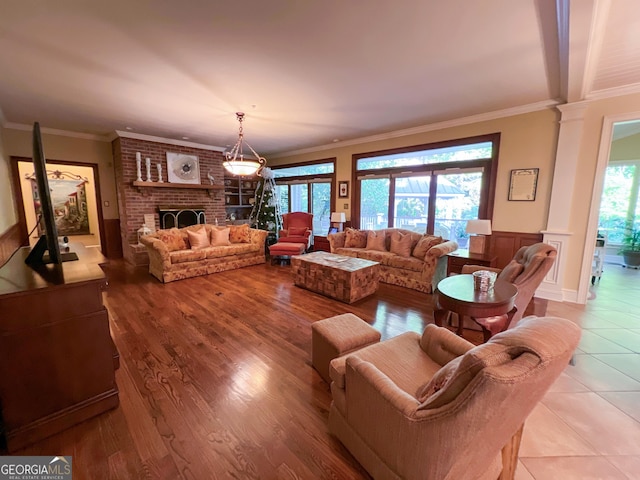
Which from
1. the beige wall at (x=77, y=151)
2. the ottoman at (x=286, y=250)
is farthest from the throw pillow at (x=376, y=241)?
the beige wall at (x=77, y=151)

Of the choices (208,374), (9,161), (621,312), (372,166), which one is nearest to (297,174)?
(372,166)

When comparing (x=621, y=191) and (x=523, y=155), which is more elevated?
(x=523, y=155)

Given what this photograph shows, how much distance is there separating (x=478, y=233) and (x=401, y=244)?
117 cm

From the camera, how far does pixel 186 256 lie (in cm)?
457

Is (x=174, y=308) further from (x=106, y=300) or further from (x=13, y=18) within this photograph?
(x=13, y=18)

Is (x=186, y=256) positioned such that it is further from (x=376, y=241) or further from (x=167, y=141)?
(x=376, y=241)

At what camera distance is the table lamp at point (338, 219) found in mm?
5906

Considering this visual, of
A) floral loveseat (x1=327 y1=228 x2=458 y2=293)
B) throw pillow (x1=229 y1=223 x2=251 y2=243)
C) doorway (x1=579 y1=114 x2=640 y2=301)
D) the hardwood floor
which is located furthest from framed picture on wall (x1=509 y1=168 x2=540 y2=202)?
throw pillow (x1=229 y1=223 x2=251 y2=243)

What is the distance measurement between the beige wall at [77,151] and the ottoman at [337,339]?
6.39m

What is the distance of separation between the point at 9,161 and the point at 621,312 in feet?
32.3

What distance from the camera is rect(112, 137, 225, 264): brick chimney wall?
5516 millimetres

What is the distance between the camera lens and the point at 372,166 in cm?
589

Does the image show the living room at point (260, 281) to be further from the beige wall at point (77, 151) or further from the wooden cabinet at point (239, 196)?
the wooden cabinet at point (239, 196)

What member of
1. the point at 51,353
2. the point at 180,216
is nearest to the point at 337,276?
the point at 51,353
